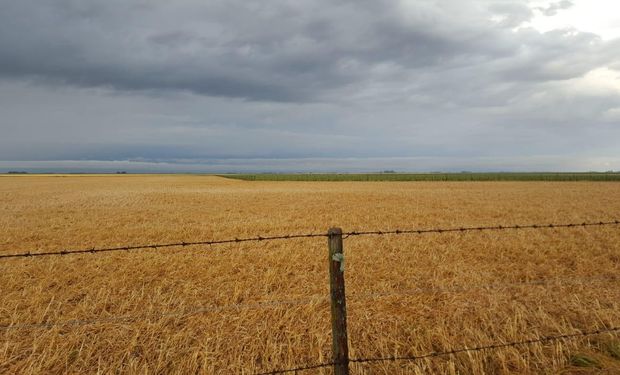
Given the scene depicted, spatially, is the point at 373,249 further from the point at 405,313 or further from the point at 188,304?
the point at 188,304

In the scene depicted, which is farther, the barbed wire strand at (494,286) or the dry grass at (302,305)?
the barbed wire strand at (494,286)

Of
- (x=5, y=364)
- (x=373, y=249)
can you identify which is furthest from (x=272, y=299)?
(x=373, y=249)

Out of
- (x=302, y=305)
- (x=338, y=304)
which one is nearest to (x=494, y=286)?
(x=302, y=305)

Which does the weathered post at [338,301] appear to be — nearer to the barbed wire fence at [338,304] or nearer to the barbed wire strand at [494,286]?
the barbed wire fence at [338,304]

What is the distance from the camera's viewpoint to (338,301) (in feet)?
11.6

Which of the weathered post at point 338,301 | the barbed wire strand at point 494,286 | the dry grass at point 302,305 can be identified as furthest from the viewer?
the barbed wire strand at point 494,286

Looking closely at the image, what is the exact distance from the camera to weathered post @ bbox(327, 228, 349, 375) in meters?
3.48

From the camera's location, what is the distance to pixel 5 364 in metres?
4.37

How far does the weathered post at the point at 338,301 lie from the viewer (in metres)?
3.48

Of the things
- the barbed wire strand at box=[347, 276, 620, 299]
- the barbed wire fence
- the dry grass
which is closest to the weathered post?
the barbed wire fence

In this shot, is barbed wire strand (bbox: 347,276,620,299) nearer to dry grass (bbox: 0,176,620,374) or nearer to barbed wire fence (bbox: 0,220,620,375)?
barbed wire fence (bbox: 0,220,620,375)

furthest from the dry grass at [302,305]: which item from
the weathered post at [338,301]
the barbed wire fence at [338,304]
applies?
the weathered post at [338,301]

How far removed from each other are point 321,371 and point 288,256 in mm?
5508

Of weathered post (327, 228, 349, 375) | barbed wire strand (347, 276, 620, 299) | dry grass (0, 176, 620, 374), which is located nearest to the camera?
weathered post (327, 228, 349, 375)
